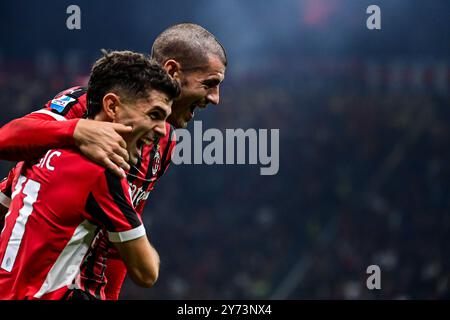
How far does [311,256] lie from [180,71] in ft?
33.1

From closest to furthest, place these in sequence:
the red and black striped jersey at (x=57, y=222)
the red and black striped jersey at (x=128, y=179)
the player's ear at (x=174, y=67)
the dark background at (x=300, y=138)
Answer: the red and black striped jersey at (x=57, y=222)
the red and black striped jersey at (x=128, y=179)
the player's ear at (x=174, y=67)
the dark background at (x=300, y=138)

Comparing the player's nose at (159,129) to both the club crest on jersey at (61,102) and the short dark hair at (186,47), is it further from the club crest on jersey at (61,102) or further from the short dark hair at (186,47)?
the short dark hair at (186,47)

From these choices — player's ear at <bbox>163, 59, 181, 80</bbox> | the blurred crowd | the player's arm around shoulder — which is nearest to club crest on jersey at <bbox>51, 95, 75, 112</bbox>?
player's ear at <bbox>163, 59, 181, 80</bbox>

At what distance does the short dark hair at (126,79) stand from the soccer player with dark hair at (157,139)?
135mm

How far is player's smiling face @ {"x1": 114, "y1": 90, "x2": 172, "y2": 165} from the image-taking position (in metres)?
2.33

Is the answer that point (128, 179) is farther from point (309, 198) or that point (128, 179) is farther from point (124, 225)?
point (309, 198)

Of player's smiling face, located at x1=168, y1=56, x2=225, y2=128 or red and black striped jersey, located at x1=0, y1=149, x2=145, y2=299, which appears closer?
red and black striped jersey, located at x1=0, y1=149, x2=145, y2=299

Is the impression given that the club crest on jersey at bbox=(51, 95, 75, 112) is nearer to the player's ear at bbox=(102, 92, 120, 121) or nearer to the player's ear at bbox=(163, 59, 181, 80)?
the player's ear at bbox=(163, 59, 181, 80)

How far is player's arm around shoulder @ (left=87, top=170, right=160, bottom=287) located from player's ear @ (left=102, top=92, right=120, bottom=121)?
206mm

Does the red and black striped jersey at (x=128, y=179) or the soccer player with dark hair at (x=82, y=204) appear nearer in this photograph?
the soccer player with dark hair at (x=82, y=204)

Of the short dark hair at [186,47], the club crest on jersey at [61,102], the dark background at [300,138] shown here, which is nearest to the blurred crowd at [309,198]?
the dark background at [300,138]

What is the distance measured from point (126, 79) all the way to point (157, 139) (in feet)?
3.08

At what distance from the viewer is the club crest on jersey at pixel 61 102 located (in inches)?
114

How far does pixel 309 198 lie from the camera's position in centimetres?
1402
